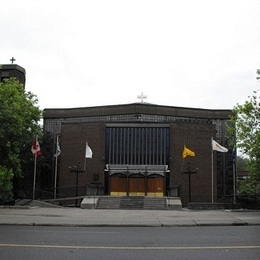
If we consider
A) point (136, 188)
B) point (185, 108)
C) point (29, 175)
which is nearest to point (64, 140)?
point (29, 175)

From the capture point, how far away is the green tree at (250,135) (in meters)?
25.4

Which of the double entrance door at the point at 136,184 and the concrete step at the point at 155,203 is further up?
the double entrance door at the point at 136,184

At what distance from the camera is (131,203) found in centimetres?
3400

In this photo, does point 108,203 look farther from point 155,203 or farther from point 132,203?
point 155,203

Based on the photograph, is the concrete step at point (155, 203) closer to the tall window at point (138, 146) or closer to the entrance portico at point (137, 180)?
the entrance portico at point (137, 180)

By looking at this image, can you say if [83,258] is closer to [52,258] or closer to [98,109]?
[52,258]

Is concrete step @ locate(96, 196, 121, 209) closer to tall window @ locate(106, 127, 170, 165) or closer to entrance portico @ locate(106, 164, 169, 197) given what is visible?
entrance portico @ locate(106, 164, 169, 197)

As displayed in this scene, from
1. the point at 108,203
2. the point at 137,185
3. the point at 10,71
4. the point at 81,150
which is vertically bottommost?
the point at 108,203

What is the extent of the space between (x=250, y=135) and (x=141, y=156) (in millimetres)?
19189

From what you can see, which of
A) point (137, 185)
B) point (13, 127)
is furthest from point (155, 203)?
point (13, 127)

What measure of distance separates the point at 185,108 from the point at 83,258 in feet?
141

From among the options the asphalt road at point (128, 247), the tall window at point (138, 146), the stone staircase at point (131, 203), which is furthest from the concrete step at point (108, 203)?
the asphalt road at point (128, 247)

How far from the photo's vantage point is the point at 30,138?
1553 inches

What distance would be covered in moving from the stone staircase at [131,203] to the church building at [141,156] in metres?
6.11
